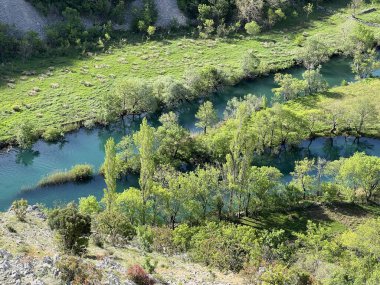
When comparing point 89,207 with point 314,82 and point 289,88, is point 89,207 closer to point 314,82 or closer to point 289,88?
point 289,88

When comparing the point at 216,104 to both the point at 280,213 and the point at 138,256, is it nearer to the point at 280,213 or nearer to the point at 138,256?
the point at 280,213

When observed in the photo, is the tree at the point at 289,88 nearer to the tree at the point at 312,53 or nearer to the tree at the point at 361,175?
the tree at the point at 312,53

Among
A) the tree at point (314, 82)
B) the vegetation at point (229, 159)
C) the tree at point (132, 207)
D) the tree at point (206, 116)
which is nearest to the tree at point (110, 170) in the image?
the vegetation at point (229, 159)

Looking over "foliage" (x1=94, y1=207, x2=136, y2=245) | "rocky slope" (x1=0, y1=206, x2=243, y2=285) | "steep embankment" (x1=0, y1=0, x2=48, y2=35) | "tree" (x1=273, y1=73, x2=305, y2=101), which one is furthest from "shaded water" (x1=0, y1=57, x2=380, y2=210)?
"steep embankment" (x1=0, y1=0, x2=48, y2=35)

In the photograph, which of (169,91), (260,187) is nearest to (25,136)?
(169,91)

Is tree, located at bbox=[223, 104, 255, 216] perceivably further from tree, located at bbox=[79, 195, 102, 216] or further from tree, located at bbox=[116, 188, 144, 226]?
tree, located at bbox=[79, 195, 102, 216]

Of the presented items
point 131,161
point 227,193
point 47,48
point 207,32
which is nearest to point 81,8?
point 47,48
